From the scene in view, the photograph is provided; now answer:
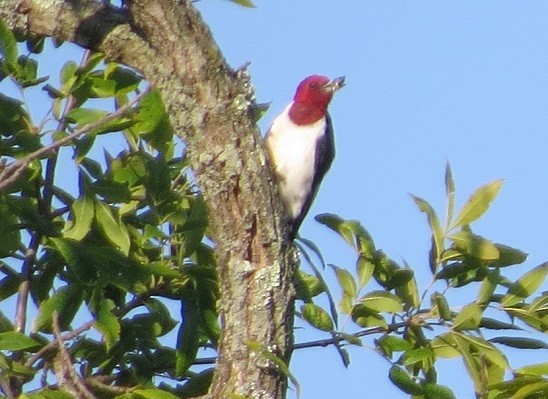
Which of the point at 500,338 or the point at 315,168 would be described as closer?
the point at 500,338

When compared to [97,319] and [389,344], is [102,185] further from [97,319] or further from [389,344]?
[389,344]

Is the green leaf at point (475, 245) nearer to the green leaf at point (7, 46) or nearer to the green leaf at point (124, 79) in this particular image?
the green leaf at point (124, 79)

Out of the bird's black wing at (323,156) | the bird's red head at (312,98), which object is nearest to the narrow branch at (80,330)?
the bird's black wing at (323,156)

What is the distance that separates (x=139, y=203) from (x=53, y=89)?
0.42 m

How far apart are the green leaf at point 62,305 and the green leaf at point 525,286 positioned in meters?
1.24

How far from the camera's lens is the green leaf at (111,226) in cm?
327

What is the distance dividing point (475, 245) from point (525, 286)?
0.23 meters

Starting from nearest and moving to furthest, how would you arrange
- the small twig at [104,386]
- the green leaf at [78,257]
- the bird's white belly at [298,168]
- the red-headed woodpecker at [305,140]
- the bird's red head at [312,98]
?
the green leaf at [78,257] < the small twig at [104,386] < the bird's white belly at [298,168] < the red-headed woodpecker at [305,140] < the bird's red head at [312,98]

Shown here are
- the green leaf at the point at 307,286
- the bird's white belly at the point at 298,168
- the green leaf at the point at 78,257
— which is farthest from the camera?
the bird's white belly at the point at 298,168

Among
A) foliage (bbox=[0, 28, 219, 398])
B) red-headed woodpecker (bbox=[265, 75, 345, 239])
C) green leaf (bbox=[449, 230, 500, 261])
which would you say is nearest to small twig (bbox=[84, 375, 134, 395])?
foliage (bbox=[0, 28, 219, 398])

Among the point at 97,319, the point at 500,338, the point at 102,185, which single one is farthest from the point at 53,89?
the point at 500,338

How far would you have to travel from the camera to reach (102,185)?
332 centimetres

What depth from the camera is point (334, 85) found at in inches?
205

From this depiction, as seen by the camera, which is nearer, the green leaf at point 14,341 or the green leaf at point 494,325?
the green leaf at point 14,341
